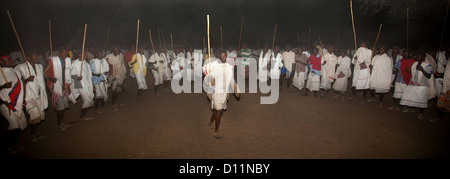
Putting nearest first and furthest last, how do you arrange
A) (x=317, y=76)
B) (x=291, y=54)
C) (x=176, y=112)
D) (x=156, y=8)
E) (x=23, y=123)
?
(x=23, y=123), (x=176, y=112), (x=317, y=76), (x=291, y=54), (x=156, y=8)

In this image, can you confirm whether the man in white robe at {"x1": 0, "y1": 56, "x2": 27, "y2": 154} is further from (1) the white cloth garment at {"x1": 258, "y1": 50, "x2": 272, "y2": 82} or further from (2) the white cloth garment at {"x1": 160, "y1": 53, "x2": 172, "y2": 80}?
(1) the white cloth garment at {"x1": 258, "y1": 50, "x2": 272, "y2": 82}

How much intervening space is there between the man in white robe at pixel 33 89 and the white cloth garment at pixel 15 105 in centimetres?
12

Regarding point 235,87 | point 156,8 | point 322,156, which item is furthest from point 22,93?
point 156,8

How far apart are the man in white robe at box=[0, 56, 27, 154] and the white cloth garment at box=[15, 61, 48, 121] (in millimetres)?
119

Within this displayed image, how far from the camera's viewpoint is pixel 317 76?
24.6 ft

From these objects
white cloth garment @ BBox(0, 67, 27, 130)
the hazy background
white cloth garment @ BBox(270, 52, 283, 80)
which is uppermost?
the hazy background

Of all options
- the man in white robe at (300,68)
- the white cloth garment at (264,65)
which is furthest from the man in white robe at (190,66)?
the man in white robe at (300,68)

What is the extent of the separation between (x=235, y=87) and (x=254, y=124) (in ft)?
3.83

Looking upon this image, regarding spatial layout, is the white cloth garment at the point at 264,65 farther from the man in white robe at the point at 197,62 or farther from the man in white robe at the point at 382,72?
the man in white robe at the point at 382,72

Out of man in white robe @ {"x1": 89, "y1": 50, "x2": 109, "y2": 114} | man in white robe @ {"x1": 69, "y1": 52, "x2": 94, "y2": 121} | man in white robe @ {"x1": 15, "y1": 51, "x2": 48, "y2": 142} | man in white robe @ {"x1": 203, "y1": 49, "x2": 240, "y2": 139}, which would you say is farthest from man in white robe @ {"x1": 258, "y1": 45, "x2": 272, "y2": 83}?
man in white robe @ {"x1": 15, "y1": 51, "x2": 48, "y2": 142}

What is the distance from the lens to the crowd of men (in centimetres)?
420

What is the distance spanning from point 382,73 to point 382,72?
0.03 meters
